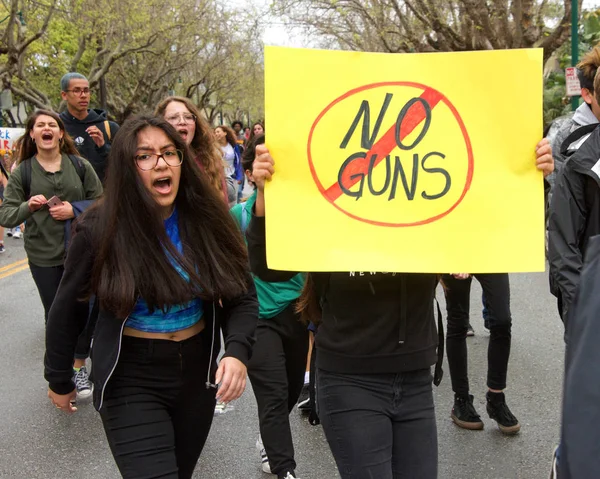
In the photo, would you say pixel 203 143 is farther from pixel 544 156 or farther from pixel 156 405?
pixel 544 156

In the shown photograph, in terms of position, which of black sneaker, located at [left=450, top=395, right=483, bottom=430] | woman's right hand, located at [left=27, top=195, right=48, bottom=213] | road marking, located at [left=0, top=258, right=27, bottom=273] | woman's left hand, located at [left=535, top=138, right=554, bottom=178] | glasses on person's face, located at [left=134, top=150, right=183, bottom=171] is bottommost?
road marking, located at [left=0, top=258, right=27, bottom=273]

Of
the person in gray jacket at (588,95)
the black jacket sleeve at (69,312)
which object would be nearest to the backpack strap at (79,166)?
the black jacket sleeve at (69,312)

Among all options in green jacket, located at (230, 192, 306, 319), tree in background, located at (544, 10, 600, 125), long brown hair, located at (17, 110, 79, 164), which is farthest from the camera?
tree in background, located at (544, 10, 600, 125)

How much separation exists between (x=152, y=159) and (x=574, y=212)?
1.61 meters

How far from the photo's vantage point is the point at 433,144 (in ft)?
7.23

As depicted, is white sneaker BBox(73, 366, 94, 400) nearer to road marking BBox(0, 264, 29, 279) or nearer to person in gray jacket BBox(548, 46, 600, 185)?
person in gray jacket BBox(548, 46, 600, 185)

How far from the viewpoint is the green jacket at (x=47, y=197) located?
4918 millimetres

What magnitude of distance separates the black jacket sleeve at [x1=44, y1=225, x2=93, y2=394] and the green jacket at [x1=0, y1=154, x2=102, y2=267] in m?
2.63

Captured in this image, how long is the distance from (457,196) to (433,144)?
18 centimetres

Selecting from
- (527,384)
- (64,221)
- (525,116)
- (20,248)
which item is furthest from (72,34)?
(525,116)

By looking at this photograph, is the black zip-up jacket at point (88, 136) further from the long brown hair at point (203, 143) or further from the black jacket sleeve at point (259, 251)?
the black jacket sleeve at point (259, 251)

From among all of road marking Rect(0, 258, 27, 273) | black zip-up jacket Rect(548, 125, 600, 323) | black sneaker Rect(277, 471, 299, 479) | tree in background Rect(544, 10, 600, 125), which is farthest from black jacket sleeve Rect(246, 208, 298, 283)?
tree in background Rect(544, 10, 600, 125)

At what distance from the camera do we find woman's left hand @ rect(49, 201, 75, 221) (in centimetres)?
485

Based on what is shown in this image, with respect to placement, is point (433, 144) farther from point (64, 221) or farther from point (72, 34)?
point (72, 34)
